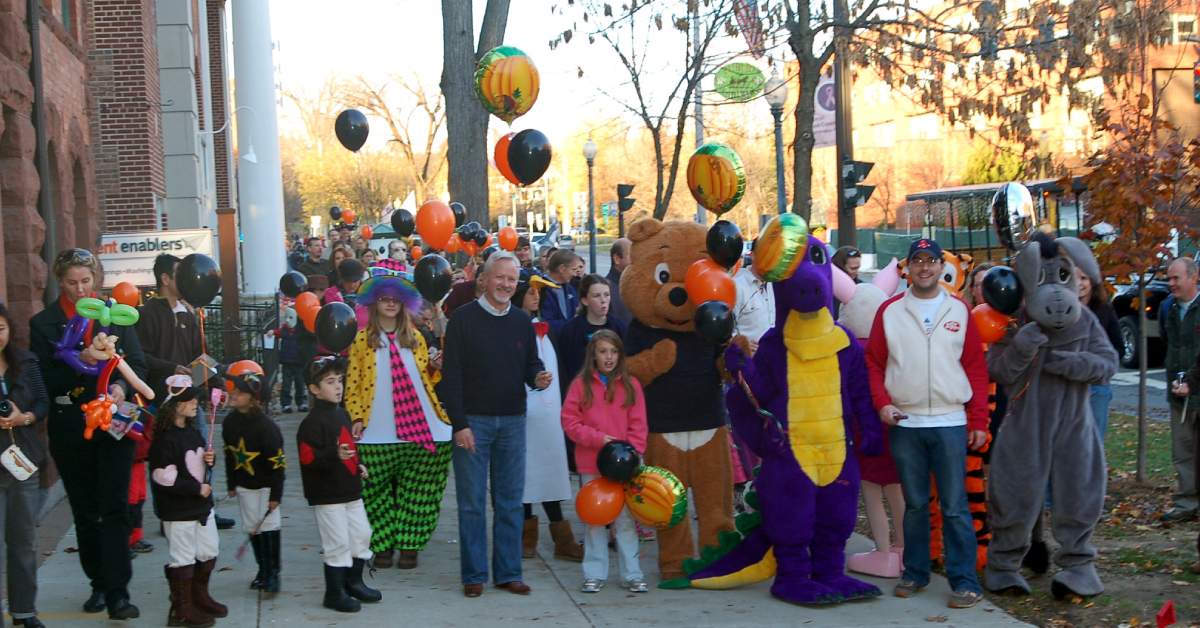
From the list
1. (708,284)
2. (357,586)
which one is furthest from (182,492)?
(708,284)

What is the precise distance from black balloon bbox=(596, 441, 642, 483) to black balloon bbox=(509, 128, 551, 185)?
594 cm

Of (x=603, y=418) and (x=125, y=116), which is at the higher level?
(x=125, y=116)

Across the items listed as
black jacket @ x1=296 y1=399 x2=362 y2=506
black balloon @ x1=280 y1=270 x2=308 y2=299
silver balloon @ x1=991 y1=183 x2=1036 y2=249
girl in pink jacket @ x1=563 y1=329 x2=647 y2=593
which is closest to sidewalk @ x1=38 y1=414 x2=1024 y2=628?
girl in pink jacket @ x1=563 y1=329 x2=647 y2=593

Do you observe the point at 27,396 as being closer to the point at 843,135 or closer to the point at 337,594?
the point at 337,594

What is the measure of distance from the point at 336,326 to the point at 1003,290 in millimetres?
3780

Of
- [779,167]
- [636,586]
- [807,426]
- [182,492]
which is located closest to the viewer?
[182,492]

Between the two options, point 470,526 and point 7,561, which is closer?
point 7,561

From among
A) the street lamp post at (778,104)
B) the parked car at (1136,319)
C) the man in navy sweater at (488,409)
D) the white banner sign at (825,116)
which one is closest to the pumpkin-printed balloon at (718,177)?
the man in navy sweater at (488,409)

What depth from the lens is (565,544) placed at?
8.36 meters

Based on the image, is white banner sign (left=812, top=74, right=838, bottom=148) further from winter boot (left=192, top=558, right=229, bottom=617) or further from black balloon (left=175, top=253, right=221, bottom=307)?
winter boot (left=192, top=558, right=229, bottom=617)

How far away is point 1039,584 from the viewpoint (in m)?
7.32

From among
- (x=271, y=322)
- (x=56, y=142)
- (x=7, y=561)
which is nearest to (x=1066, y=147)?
(x=271, y=322)

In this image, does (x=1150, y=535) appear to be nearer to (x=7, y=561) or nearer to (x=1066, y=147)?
(x=7, y=561)

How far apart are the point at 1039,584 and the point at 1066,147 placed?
47.2m
